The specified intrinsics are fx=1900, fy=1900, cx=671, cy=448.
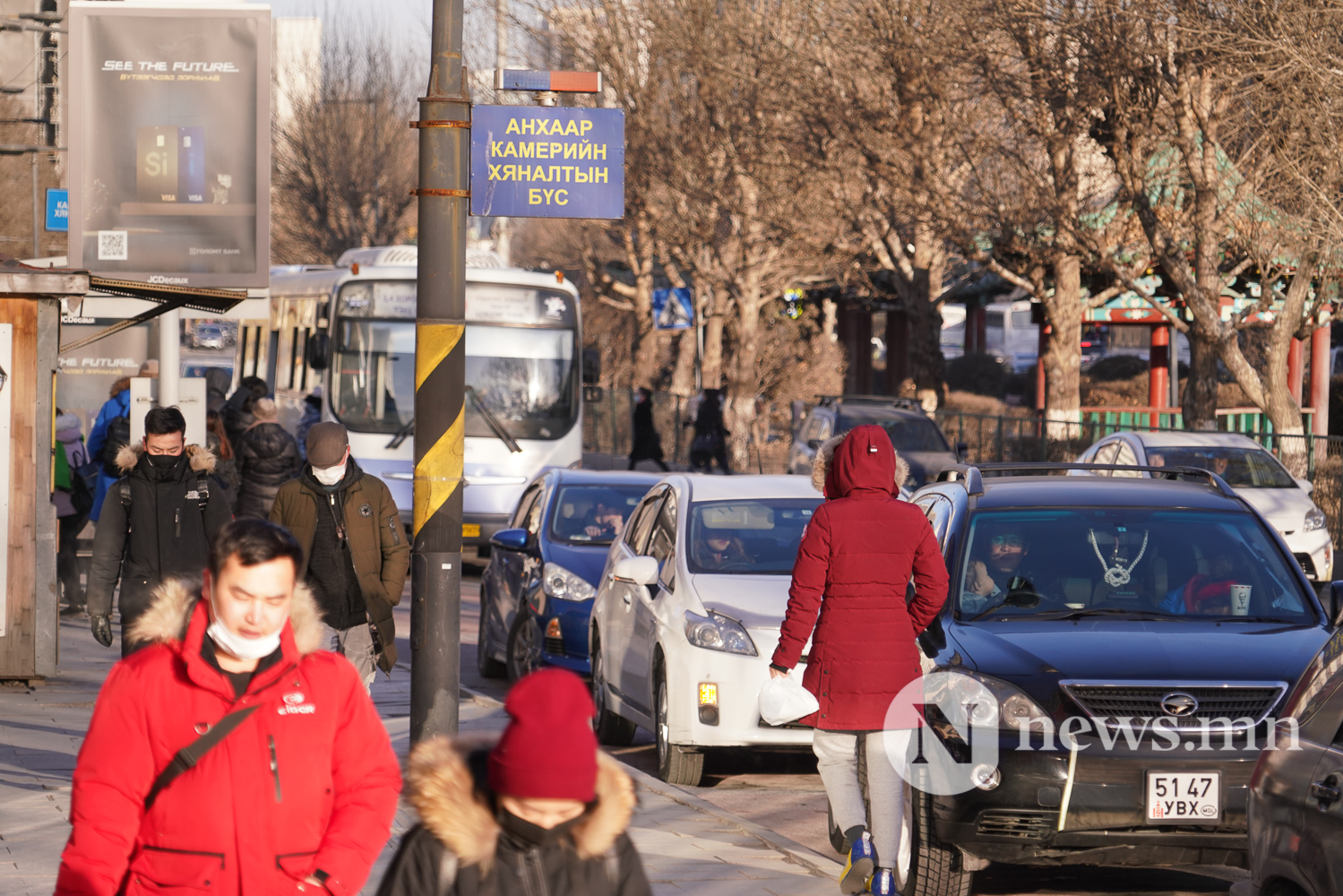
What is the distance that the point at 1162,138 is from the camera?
24.1m

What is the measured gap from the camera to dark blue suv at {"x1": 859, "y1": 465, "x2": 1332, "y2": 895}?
20.8 ft

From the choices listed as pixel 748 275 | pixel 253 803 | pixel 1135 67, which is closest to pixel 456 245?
pixel 253 803

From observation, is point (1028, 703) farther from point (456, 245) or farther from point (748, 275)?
point (748, 275)

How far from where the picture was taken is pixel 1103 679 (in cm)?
650

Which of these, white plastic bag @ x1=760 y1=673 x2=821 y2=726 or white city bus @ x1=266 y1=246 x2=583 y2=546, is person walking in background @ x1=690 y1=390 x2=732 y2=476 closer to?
white city bus @ x1=266 y1=246 x2=583 y2=546

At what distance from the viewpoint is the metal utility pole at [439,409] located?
760 cm

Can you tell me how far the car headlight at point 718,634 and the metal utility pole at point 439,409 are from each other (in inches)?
70.2

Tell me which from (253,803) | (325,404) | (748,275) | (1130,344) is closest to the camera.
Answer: (253,803)

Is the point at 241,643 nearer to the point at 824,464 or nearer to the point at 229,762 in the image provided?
the point at 229,762

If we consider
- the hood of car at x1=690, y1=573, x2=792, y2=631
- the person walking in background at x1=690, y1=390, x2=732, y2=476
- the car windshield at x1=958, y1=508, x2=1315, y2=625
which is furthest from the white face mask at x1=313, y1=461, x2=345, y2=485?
the person walking in background at x1=690, y1=390, x2=732, y2=476

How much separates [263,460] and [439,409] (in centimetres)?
565

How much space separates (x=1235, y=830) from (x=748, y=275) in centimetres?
2969

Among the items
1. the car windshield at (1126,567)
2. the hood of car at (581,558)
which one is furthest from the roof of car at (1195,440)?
the car windshield at (1126,567)

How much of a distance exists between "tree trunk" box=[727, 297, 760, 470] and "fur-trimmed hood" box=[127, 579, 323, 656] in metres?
31.9
